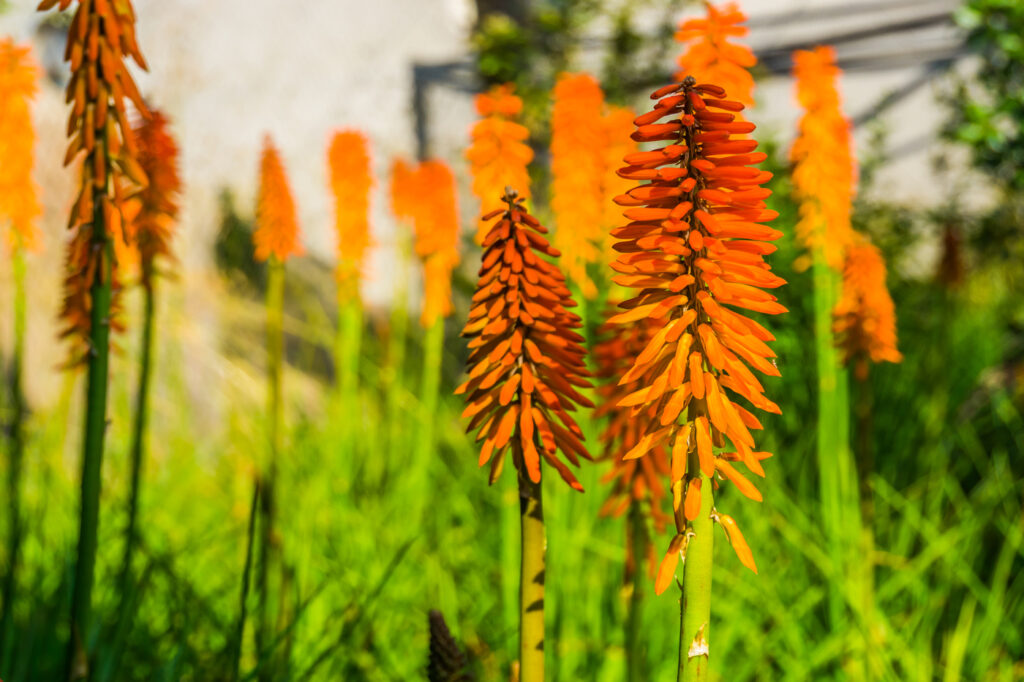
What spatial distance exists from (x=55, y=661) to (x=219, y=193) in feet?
14.4

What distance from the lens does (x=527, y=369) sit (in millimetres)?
906

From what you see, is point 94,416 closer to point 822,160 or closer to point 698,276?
point 698,276

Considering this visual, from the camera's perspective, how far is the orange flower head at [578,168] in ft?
6.90

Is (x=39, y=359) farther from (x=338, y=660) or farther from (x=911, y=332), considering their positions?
(x=911, y=332)

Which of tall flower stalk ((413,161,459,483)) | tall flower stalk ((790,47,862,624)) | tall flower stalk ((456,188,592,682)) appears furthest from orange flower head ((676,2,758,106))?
tall flower stalk ((413,161,459,483))

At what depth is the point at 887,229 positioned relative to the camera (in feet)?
19.6

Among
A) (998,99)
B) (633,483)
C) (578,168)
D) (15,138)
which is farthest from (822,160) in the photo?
(998,99)

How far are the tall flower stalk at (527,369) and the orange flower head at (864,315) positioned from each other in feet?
5.72

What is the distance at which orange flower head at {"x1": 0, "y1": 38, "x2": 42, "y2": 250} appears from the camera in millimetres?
2217

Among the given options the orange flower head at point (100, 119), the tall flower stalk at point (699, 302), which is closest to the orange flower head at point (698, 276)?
the tall flower stalk at point (699, 302)

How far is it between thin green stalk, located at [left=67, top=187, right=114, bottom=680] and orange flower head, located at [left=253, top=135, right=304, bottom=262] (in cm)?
131

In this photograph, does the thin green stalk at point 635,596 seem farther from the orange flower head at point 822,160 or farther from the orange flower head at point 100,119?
the orange flower head at point 822,160

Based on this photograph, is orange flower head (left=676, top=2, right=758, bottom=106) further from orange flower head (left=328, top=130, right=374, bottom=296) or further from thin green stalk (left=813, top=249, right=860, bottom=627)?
orange flower head (left=328, top=130, right=374, bottom=296)

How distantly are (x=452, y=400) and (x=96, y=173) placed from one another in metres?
3.83
